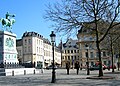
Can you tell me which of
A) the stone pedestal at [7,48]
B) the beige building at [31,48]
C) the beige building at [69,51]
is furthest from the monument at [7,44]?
the beige building at [69,51]

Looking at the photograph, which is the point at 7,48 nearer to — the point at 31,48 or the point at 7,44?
the point at 7,44

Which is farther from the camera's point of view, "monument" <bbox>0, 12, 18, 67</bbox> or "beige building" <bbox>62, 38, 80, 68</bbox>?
"beige building" <bbox>62, 38, 80, 68</bbox>

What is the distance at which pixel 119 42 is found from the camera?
1735 inches

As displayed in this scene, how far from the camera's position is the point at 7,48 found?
132 ft

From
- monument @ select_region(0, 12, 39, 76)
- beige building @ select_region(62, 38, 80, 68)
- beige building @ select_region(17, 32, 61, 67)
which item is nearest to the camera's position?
monument @ select_region(0, 12, 39, 76)

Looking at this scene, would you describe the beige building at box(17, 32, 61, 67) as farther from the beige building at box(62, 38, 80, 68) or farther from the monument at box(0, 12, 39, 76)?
the monument at box(0, 12, 39, 76)

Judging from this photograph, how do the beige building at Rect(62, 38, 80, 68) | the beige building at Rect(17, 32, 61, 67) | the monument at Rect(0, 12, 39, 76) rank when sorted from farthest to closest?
1. the beige building at Rect(62, 38, 80, 68)
2. the beige building at Rect(17, 32, 61, 67)
3. the monument at Rect(0, 12, 39, 76)

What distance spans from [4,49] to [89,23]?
1526 cm

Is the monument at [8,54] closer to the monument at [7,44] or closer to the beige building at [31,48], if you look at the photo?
the monument at [7,44]

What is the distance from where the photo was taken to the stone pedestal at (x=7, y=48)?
3881cm

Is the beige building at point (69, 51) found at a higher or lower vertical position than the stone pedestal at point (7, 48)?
higher

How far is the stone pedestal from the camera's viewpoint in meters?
38.8

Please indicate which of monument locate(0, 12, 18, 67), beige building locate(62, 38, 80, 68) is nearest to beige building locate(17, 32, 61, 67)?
beige building locate(62, 38, 80, 68)

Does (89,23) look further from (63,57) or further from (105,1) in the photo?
(63,57)
